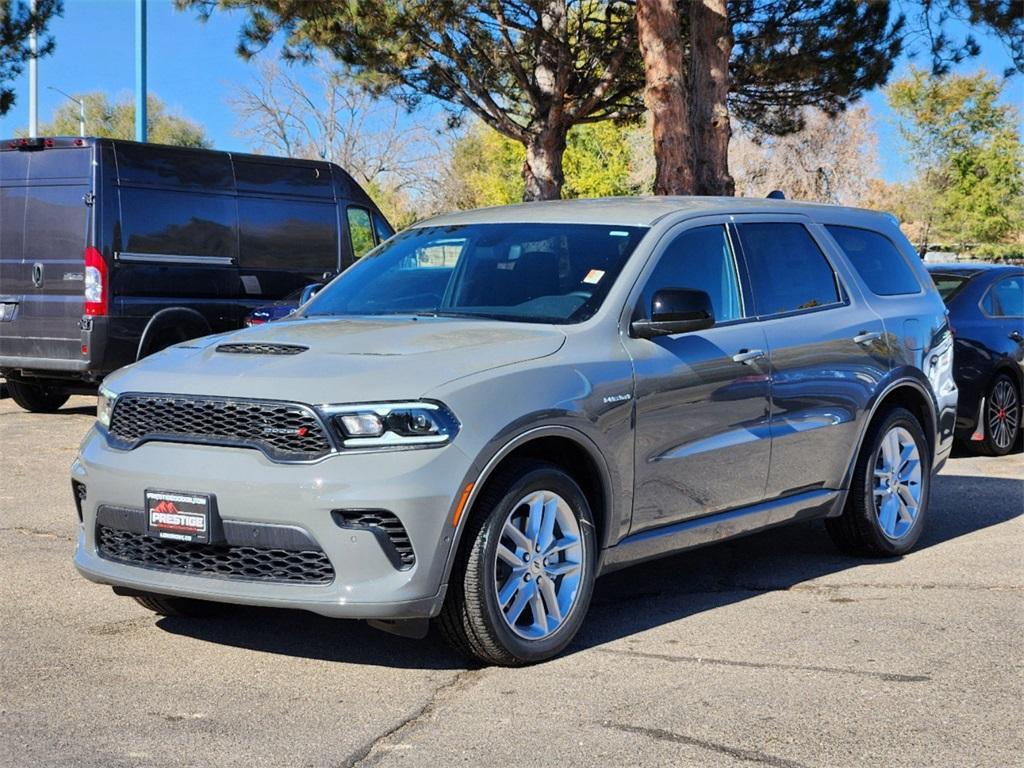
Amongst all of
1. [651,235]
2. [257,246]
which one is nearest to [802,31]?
[257,246]

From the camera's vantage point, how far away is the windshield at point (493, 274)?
6.09m

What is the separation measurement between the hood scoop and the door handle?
77.4 inches

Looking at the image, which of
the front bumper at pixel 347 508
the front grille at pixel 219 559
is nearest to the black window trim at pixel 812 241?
the front bumper at pixel 347 508

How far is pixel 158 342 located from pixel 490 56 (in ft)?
42.6

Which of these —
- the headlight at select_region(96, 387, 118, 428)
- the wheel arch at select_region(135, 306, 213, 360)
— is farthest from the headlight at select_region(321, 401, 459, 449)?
the wheel arch at select_region(135, 306, 213, 360)

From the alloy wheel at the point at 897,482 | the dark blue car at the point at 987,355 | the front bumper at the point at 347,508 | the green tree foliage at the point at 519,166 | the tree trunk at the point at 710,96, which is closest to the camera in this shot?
the front bumper at the point at 347,508

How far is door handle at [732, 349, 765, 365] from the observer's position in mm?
6375

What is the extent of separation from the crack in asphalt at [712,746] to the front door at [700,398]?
132cm

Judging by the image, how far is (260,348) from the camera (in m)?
5.59

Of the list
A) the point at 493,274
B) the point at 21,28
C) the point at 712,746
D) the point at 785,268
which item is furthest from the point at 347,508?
the point at 21,28

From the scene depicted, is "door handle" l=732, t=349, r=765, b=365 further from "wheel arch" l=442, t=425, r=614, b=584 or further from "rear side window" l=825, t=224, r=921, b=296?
"rear side window" l=825, t=224, r=921, b=296

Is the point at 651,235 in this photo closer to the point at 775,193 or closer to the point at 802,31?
the point at 775,193

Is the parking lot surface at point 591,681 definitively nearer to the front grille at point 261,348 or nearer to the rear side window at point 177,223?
the front grille at point 261,348

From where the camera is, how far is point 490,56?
24.9m
